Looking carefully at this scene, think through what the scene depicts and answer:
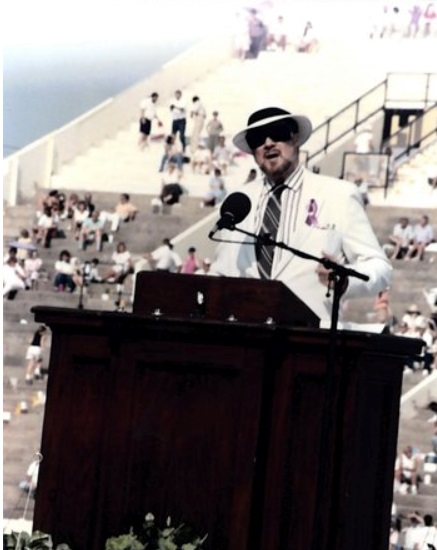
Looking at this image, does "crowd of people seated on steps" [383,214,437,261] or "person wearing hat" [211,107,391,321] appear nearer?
"person wearing hat" [211,107,391,321]

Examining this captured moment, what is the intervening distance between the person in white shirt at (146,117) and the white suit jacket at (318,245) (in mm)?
15431

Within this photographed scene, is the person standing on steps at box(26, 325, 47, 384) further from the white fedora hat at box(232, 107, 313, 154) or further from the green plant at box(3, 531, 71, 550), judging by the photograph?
the green plant at box(3, 531, 71, 550)

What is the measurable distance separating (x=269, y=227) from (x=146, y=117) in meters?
15.7

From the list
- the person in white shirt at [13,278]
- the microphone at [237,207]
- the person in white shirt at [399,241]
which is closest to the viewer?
the microphone at [237,207]

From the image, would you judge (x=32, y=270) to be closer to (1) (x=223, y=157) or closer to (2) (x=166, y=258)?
(2) (x=166, y=258)

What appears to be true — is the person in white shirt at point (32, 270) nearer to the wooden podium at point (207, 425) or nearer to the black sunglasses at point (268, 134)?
the black sunglasses at point (268, 134)

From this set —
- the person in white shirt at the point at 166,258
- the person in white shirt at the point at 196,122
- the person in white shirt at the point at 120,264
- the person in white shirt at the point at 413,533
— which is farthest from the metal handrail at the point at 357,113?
the person in white shirt at the point at 413,533

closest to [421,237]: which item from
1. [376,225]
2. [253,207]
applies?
[376,225]

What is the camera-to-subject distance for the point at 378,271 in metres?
6.43

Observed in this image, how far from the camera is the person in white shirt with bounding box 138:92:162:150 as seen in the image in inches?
870

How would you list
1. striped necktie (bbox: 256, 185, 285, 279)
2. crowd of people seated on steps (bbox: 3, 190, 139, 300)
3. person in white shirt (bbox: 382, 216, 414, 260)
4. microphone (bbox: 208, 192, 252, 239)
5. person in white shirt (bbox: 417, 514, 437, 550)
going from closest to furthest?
microphone (bbox: 208, 192, 252, 239) < striped necktie (bbox: 256, 185, 285, 279) < person in white shirt (bbox: 417, 514, 437, 550) < person in white shirt (bbox: 382, 216, 414, 260) < crowd of people seated on steps (bbox: 3, 190, 139, 300)

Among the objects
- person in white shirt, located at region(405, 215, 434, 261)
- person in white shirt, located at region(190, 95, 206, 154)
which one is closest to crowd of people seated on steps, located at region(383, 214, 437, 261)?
person in white shirt, located at region(405, 215, 434, 261)

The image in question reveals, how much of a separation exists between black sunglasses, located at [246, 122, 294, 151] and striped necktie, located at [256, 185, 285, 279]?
163mm

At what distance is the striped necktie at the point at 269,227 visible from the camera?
6539 mm
